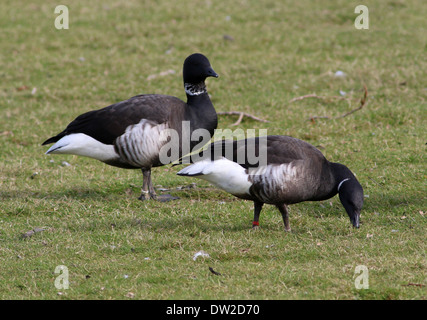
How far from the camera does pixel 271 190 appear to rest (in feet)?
21.7

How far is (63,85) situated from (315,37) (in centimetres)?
698

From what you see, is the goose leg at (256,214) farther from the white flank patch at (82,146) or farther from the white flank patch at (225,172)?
the white flank patch at (82,146)

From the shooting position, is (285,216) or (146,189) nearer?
(285,216)

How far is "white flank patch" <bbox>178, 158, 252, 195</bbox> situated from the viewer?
6621 millimetres

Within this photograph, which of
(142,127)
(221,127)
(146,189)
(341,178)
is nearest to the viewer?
(341,178)

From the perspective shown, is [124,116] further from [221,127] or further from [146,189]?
[221,127]

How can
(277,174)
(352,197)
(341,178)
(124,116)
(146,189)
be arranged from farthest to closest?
1. (146,189)
2. (124,116)
3. (341,178)
4. (352,197)
5. (277,174)

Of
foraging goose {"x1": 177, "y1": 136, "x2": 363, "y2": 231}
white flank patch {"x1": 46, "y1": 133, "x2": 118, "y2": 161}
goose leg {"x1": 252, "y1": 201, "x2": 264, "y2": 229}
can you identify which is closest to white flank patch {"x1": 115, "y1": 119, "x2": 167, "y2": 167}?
white flank patch {"x1": 46, "y1": 133, "x2": 118, "y2": 161}

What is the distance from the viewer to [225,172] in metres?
6.66

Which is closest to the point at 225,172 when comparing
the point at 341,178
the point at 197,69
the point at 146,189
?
the point at 341,178

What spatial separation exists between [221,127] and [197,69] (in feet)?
10.6

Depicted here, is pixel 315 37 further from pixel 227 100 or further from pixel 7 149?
pixel 7 149

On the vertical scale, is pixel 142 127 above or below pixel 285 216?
above

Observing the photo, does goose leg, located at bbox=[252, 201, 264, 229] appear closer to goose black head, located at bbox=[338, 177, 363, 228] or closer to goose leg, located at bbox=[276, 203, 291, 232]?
goose leg, located at bbox=[276, 203, 291, 232]
